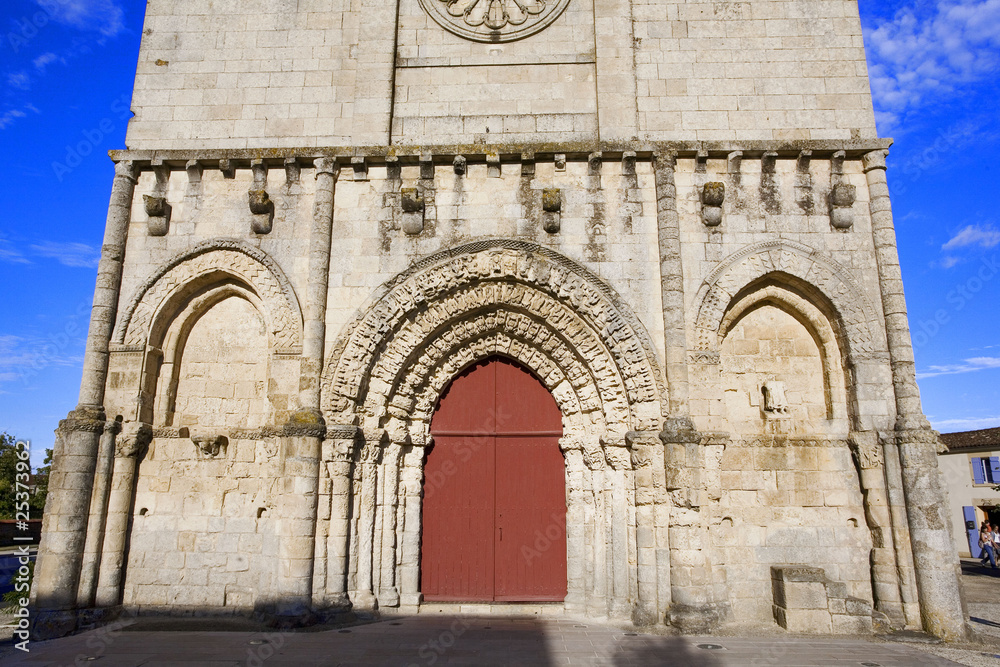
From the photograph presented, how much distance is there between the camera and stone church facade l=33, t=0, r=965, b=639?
725 centimetres

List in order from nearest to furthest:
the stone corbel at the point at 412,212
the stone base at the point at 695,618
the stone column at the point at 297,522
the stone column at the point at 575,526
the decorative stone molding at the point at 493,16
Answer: the stone base at the point at 695,618 < the stone column at the point at 297,522 < the stone column at the point at 575,526 < the stone corbel at the point at 412,212 < the decorative stone molding at the point at 493,16

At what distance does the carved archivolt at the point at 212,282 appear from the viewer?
25.8 ft

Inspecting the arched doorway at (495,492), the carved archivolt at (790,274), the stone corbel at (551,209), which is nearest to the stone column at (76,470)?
the arched doorway at (495,492)

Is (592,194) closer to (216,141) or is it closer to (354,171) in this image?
(354,171)

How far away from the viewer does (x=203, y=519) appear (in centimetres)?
762

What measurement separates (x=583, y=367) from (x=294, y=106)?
17.5ft

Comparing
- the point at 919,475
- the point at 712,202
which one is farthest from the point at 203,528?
the point at 919,475

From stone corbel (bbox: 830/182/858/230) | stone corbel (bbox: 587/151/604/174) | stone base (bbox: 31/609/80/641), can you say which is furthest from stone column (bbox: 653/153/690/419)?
stone base (bbox: 31/609/80/641)

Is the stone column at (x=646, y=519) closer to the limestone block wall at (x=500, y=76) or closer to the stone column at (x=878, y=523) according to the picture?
the stone column at (x=878, y=523)

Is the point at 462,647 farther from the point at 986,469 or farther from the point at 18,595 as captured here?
the point at 986,469

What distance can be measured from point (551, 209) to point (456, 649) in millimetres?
5125

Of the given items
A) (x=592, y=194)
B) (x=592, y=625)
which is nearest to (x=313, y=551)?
(x=592, y=625)

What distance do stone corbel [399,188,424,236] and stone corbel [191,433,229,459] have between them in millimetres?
3530

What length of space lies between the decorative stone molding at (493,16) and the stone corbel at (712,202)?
344 cm
